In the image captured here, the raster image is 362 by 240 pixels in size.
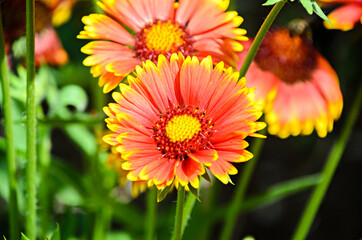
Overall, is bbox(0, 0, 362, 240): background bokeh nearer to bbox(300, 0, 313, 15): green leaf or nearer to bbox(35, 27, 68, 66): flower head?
bbox(35, 27, 68, 66): flower head

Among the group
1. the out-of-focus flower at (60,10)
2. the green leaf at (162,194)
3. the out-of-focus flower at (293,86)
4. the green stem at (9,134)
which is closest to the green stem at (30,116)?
the green stem at (9,134)

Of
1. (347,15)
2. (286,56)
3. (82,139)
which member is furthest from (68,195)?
(347,15)

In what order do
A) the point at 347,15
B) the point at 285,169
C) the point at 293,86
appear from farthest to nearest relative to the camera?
the point at 285,169, the point at 293,86, the point at 347,15

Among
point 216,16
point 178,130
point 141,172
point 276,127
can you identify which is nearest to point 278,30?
point 276,127

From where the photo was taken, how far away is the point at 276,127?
28.9 inches

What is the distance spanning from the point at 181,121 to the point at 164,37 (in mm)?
140

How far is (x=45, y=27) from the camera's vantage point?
3.18 ft

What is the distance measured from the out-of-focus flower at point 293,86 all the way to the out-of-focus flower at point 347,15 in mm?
121

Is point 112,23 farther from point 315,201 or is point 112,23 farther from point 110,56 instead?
point 315,201

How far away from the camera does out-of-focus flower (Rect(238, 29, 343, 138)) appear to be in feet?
2.46

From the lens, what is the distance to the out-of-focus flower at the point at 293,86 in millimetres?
750

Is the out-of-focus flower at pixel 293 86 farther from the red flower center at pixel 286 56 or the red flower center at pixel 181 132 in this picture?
the red flower center at pixel 181 132

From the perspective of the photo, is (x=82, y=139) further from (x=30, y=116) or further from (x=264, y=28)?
(x=264, y=28)

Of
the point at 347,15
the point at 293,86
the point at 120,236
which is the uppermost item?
the point at 347,15
